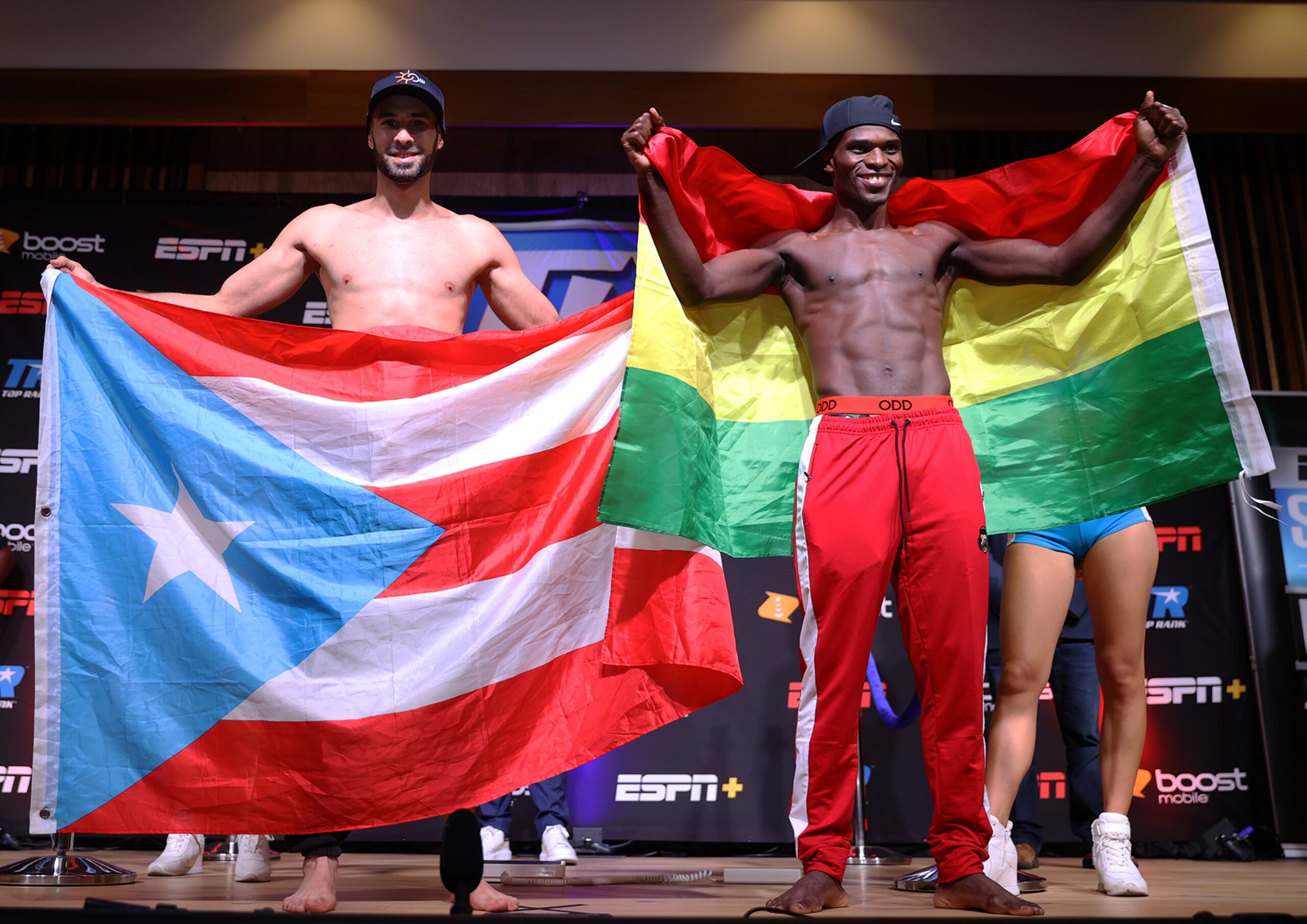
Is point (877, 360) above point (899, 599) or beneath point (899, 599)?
above

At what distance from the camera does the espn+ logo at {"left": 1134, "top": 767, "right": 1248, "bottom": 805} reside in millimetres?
3902

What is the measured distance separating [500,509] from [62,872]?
140 centimetres

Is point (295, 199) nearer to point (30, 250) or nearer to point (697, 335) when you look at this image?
point (30, 250)

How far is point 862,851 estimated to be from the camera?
11.4 feet

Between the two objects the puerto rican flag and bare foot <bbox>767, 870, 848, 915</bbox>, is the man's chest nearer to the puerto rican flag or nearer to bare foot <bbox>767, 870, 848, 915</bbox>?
the puerto rican flag

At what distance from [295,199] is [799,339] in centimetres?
260

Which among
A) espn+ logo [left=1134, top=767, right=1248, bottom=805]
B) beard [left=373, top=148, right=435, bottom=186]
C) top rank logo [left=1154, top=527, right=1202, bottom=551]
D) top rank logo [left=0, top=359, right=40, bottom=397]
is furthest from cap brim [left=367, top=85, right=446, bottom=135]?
espn+ logo [left=1134, top=767, right=1248, bottom=805]

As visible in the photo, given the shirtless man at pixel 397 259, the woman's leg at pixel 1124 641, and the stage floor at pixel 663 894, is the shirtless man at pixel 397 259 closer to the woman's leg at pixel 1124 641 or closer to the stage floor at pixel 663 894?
the stage floor at pixel 663 894

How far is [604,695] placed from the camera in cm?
227

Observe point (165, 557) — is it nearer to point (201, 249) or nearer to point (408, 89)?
point (408, 89)

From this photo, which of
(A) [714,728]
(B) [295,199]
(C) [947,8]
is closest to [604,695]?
(A) [714,728]

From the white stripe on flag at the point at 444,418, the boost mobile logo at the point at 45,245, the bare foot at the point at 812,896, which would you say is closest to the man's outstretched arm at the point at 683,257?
the white stripe on flag at the point at 444,418

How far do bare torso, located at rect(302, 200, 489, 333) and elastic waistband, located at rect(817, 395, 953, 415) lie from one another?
38.4 inches

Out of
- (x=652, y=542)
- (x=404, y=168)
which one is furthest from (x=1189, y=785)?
(x=404, y=168)
